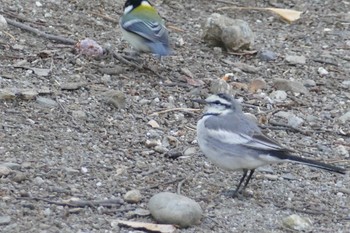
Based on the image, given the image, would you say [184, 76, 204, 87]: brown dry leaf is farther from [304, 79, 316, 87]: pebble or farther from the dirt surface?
[304, 79, 316, 87]: pebble

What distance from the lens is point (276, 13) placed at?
1050 centimetres

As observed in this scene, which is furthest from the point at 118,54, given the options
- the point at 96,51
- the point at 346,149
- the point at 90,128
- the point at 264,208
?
the point at 264,208

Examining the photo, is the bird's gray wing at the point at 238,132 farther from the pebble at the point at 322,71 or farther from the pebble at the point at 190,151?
the pebble at the point at 322,71

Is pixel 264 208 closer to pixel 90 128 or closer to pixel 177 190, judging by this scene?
pixel 177 190

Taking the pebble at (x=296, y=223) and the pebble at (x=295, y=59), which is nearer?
the pebble at (x=296, y=223)

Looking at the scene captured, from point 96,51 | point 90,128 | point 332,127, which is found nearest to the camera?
point 90,128

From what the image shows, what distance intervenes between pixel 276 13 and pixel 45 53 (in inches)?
124

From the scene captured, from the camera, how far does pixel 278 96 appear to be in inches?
335

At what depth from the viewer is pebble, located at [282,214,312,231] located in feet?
19.9

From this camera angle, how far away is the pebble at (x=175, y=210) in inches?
228

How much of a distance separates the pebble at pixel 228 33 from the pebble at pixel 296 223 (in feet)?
10.9

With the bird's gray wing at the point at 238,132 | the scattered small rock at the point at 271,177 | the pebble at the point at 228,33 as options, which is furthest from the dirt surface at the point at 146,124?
the bird's gray wing at the point at 238,132

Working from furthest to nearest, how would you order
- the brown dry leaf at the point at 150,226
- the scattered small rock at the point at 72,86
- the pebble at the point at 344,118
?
the pebble at the point at 344,118, the scattered small rock at the point at 72,86, the brown dry leaf at the point at 150,226

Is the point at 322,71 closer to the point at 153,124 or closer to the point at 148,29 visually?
the point at 148,29
